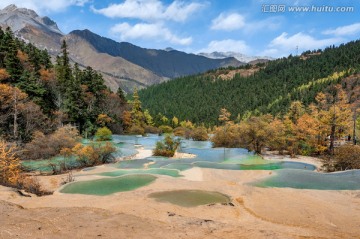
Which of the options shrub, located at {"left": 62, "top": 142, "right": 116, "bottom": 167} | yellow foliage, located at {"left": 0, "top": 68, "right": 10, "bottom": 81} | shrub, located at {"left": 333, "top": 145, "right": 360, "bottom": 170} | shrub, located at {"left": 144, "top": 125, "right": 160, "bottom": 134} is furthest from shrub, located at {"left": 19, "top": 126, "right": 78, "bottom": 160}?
shrub, located at {"left": 144, "top": 125, "right": 160, "bottom": 134}

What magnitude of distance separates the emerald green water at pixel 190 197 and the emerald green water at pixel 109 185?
4.05 m

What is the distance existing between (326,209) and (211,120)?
13397cm

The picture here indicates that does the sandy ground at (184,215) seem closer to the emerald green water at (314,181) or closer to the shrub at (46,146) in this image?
the emerald green water at (314,181)

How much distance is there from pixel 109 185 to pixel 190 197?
8.40m

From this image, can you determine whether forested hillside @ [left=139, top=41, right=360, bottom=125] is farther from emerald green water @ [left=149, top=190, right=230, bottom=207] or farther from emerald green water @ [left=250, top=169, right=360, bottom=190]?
emerald green water @ [left=149, top=190, right=230, bottom=207]

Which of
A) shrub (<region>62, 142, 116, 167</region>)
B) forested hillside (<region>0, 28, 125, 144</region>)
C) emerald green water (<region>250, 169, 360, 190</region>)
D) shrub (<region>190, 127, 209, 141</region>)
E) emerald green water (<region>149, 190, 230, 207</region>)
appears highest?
forested hillside (<region>0, 28, 125, 144</region>)

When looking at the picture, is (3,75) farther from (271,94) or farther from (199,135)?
(271,94)

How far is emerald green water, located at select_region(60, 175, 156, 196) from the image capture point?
963 inches

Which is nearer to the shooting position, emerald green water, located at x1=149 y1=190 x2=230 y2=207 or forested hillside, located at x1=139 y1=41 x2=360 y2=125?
emerald green water, located at x1=149 y1=190 x2=230 y2=207

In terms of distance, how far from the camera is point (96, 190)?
978 inches

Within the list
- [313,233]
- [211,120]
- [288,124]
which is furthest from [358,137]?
[211,120]

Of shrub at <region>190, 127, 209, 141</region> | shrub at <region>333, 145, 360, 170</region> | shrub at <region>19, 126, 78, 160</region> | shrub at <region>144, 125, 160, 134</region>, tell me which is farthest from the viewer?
shrub at <region>144, 125, 160, 134</region>

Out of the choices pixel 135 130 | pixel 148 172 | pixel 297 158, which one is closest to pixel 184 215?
pixel 148 172

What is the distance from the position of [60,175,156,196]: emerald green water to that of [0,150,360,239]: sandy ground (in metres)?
1.51
